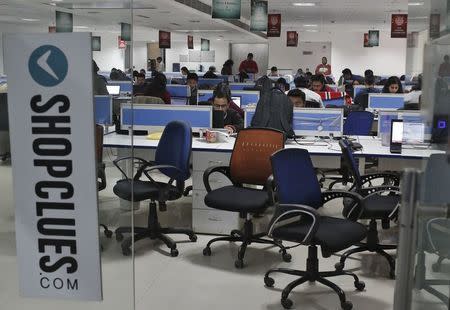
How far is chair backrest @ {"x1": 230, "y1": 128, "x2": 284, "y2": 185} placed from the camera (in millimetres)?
4477

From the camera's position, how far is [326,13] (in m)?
15.1

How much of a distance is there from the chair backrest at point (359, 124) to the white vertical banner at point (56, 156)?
479 centimetres

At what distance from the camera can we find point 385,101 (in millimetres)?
8414

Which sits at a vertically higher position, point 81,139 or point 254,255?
point 81,139

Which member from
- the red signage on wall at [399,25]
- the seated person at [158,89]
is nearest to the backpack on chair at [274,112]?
the seated person at [158,89]

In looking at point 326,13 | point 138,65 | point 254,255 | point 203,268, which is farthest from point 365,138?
point 138,65

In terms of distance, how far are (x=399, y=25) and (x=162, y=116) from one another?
10467 millimetres

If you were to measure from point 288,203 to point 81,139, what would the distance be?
68.2 inches

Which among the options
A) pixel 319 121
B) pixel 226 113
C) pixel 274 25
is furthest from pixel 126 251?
pixel 274 25

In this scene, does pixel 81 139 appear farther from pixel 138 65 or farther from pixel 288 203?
pixel 138 65

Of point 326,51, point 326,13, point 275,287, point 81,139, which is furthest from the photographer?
point 326,51

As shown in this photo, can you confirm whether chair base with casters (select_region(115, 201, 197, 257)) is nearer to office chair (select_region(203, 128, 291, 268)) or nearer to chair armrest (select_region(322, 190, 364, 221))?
office chair (select_region(203, 128, 291, 268))

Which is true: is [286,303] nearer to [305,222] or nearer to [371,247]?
[305,222]

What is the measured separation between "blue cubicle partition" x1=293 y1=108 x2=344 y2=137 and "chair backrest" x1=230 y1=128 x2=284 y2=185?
1.29 metres
